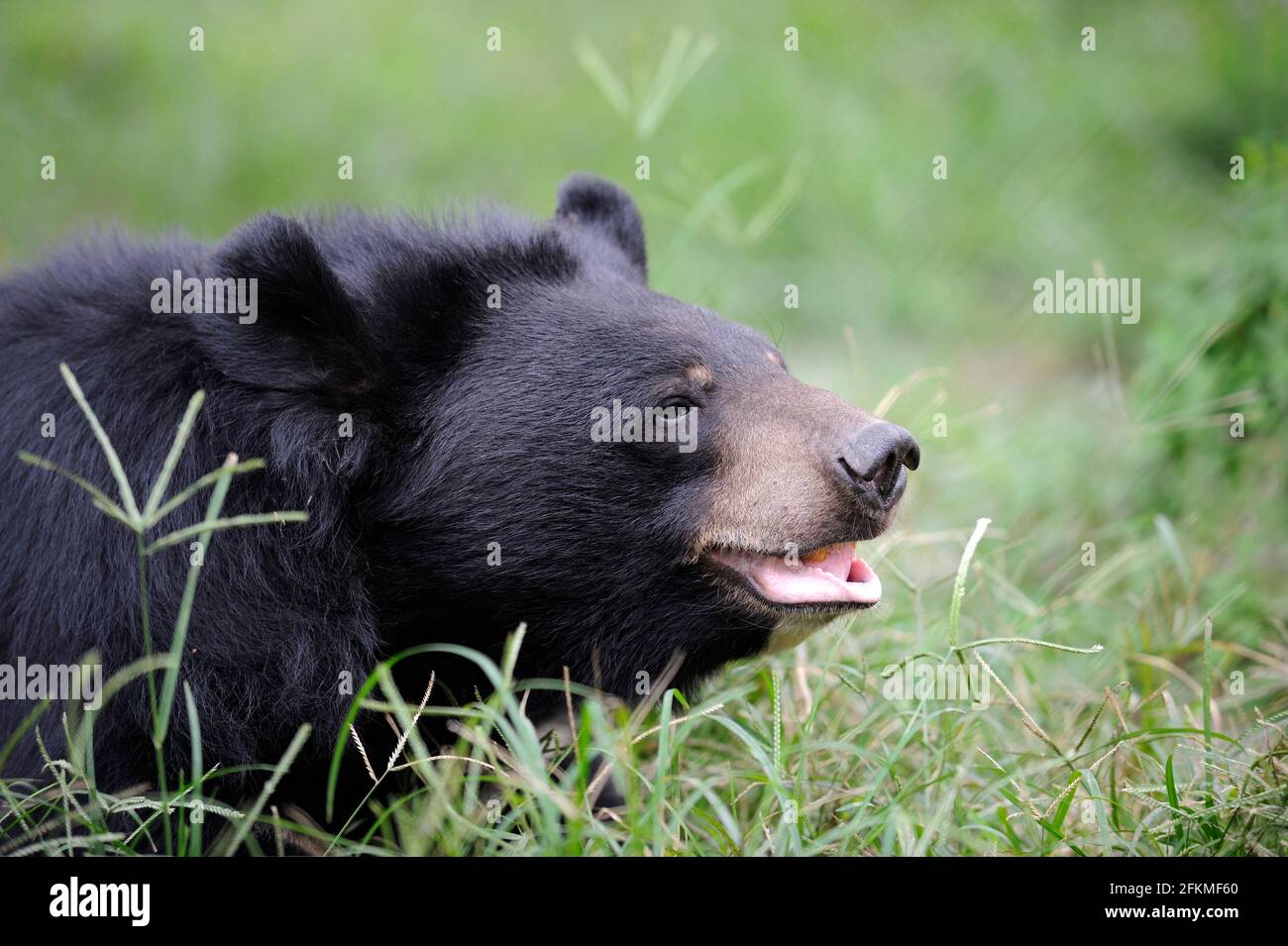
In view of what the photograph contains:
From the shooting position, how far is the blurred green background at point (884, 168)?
543 cm

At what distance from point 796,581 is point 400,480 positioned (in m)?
1.14

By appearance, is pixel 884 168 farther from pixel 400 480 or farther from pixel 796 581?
pixel 400 480

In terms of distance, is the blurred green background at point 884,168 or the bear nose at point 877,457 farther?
the blurred green background at point 884,168

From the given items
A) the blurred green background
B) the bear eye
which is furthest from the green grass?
the bear eye

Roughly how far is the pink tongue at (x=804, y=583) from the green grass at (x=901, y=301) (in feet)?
0.80

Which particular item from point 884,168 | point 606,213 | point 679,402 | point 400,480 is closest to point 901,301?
point 884,168

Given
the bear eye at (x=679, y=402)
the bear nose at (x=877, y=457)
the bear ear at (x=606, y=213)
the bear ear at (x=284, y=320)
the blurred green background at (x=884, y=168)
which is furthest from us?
the blurred green background at (x=884, y=168)

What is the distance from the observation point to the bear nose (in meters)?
3.32

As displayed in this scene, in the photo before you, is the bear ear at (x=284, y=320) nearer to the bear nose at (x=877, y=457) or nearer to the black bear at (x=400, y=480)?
the black bear at (x=400, y=480)

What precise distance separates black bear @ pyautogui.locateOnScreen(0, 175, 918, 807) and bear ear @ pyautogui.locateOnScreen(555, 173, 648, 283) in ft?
2.33

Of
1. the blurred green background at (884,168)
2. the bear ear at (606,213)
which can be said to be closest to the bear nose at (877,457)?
the bear ear at (606,213)
